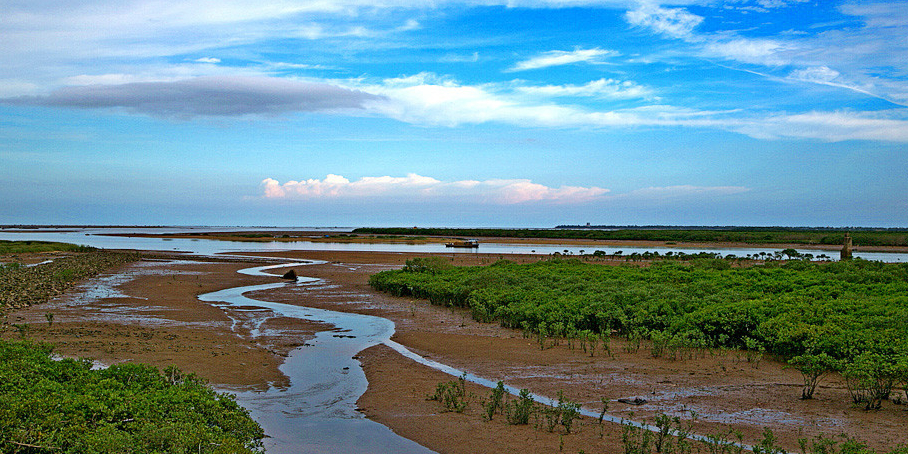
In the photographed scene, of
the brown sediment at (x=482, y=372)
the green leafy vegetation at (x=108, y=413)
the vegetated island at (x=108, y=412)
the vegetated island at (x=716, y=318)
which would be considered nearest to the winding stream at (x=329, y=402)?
the brown sediment at (x=482, y=372)

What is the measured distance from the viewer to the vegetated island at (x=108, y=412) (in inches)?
246

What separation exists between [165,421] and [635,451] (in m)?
5.80

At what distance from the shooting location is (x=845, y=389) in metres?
11.2

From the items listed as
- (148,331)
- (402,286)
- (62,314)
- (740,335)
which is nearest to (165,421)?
(148,331)

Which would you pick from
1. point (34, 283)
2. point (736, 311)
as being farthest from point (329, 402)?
point (34, 283)

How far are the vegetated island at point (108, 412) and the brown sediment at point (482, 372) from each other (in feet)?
9.53

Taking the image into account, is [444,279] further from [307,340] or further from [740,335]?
[740,335]

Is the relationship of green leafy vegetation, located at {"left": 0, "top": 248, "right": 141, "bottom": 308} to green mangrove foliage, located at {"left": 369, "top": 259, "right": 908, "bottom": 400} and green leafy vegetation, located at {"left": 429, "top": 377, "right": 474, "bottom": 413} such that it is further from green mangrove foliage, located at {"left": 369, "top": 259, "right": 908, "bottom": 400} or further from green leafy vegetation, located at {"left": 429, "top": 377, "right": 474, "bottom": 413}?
green leafy vegetation, located at {"left": 429, "top": 377, "right": 474, "bottom": 413}

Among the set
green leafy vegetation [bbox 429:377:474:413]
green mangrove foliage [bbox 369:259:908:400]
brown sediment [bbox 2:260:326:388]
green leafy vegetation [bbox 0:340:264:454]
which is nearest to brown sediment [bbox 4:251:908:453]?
brown sediment [bbox 2:260:326:388]

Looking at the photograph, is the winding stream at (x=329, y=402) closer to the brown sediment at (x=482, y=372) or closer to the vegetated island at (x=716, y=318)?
the brown sediment at (x=482, y=372)

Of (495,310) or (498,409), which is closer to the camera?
(498,409)

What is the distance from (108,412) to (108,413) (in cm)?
1

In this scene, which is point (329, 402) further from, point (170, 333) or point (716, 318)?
point (716, 318)

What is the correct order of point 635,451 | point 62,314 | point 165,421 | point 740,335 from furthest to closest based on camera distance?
point 62,314
point 740,335
point 635,451
point 165,421
